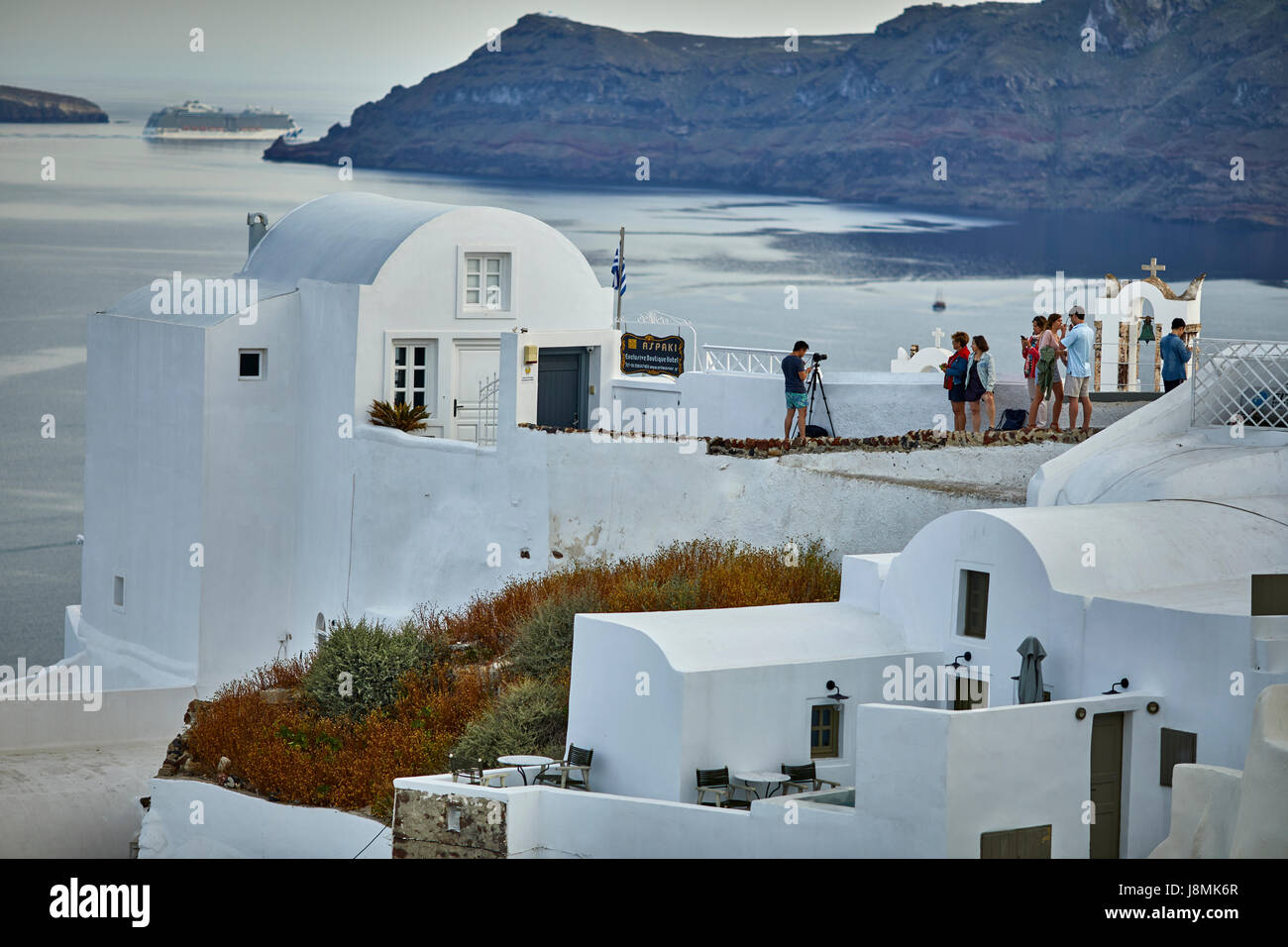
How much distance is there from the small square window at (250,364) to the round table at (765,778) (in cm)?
1377

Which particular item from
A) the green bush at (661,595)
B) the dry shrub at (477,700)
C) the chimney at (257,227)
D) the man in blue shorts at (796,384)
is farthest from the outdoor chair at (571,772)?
the chimney at (257,227)

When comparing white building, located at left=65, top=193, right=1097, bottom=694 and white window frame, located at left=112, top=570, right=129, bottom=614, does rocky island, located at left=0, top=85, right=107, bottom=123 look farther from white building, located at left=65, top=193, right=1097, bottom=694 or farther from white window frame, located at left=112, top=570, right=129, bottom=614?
white window frame, located at left=112, top=570, right=129, bottom=614

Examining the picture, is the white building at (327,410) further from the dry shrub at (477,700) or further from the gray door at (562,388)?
the dry shrub at (477,700)

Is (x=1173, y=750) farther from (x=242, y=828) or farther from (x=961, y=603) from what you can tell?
(x=242, y=828)

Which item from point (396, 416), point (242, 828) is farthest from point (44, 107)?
point (242, 828)

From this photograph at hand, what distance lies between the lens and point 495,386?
29656mm

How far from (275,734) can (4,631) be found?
4208 cm

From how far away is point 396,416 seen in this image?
28141 millimetres

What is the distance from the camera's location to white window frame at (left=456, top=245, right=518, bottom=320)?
2938cm

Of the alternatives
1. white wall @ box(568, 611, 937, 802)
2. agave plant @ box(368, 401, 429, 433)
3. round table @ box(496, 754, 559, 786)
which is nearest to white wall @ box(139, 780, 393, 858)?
round table @ box(496, 754, 559, 786)

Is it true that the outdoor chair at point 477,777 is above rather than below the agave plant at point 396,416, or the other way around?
below

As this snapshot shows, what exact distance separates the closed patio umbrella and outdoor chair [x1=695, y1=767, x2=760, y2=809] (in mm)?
3020

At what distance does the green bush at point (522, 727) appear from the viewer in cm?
2072
